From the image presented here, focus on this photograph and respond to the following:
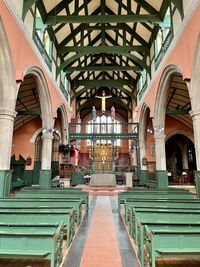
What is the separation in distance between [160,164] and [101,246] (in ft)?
25.1

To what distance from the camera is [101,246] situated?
3316mm

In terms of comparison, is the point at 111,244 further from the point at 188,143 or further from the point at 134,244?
the point at 188,143

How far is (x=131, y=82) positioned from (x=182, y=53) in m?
9.77

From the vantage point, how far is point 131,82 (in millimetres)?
17328

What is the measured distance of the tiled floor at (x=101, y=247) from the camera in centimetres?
271

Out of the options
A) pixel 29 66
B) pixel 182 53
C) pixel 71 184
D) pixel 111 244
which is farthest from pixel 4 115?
pixel 71 184

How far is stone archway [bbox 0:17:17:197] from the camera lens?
21.3 ft

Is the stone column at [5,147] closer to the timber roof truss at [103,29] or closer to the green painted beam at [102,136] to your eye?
the timber roof truss at [103,29]

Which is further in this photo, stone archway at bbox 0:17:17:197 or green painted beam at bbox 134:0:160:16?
green painted beam at bbox 134:0:160:16

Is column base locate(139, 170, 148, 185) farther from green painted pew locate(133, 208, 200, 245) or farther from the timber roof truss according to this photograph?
green painted pew locate(133, 208, 200, 245)

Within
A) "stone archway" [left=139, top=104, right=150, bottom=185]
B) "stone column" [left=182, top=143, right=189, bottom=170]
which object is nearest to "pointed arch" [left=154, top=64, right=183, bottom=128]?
"stone archway" [left=139, top=104, right=150, bottom=185]

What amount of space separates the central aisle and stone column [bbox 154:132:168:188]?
570cm

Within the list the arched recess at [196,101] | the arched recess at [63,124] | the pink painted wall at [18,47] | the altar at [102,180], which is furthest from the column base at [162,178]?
the pink painted wall at [18,47]

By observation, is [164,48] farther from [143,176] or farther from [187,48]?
[143,176]
